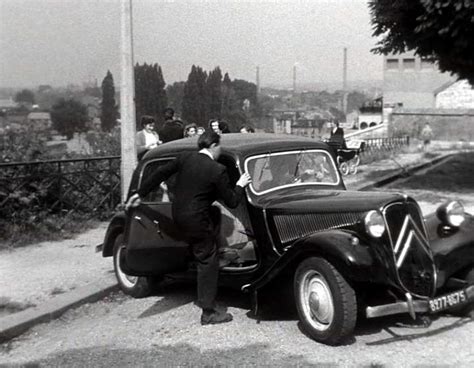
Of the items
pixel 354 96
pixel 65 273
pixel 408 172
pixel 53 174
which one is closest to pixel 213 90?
pixel 408 172

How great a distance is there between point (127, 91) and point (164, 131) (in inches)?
118

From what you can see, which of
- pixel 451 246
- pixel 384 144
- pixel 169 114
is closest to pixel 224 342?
pixel 451 246

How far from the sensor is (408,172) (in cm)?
1892

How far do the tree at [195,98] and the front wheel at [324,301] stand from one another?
37.0 ft

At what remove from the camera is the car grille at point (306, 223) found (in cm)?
531

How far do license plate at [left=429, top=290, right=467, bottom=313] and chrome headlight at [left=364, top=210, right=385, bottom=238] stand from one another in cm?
67

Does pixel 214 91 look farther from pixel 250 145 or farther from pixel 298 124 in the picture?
pixel 250 145

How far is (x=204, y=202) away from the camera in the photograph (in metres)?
5.48

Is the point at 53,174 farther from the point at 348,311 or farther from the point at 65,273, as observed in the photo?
the point at 348,311

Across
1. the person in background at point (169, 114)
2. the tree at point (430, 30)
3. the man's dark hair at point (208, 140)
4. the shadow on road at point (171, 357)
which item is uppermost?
the tree at point (430, 30)

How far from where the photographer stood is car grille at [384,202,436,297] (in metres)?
5.10

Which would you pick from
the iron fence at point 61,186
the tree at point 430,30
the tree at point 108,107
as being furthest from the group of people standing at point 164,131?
the tree at point 430,30

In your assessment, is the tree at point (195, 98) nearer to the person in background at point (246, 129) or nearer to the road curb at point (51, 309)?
the person in background at point (246, 129)

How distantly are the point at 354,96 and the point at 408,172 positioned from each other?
77.0 meters
